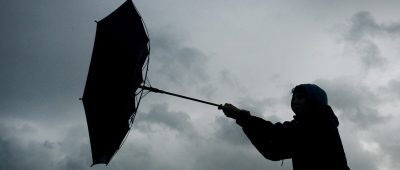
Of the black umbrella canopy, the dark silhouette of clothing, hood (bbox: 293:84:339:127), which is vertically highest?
the black umbrella canopy

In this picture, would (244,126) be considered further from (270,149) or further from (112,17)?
(112,17)

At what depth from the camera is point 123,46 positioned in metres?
7.05

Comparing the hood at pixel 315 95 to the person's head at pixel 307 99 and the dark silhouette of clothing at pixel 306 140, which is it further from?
the dark silhouette of clothing at pixel 306 140

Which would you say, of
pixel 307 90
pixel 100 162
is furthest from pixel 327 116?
pixel 100 162

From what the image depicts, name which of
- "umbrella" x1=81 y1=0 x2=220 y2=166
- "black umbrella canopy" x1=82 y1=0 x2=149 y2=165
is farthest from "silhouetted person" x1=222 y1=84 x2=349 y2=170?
"black umbrella canopy" x1=82 y1=0 x2=149 y2=165

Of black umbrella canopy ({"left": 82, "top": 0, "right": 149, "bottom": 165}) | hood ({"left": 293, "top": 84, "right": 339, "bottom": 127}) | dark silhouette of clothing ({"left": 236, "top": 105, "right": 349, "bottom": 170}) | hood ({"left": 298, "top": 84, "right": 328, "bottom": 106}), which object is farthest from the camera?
black umbrella canopy ({"left": 82, "top": 0, "right": 149, "bottom": 165})

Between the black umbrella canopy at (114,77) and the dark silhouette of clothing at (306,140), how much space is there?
2844 mm

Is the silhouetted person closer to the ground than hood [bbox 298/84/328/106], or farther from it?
closer to the ground

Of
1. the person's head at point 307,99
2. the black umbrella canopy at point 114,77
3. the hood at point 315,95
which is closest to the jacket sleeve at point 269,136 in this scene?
the person's head at point 307,99

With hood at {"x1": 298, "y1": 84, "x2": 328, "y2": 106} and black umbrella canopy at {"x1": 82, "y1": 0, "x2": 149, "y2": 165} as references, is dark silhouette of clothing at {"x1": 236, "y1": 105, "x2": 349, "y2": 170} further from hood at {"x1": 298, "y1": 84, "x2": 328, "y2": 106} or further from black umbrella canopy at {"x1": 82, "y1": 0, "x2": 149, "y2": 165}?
black umbrella canopy at {"x1": 82, "y1": 0, "x2": 149, "y2": 165}

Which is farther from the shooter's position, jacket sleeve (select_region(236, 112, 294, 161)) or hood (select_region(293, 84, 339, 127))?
jacket sleeve (select_region(236, 112, 294, 161))

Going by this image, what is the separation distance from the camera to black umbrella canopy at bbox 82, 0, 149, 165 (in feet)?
22.8

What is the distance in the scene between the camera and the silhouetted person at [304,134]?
4.56 m

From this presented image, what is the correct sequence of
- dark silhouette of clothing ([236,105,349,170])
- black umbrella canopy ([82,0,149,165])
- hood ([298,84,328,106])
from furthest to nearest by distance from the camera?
black umbrella canopy ([82,0,149,165]), hood ([298,84,328,106]), dark silhouette of clothing ([236,105,349,170])
